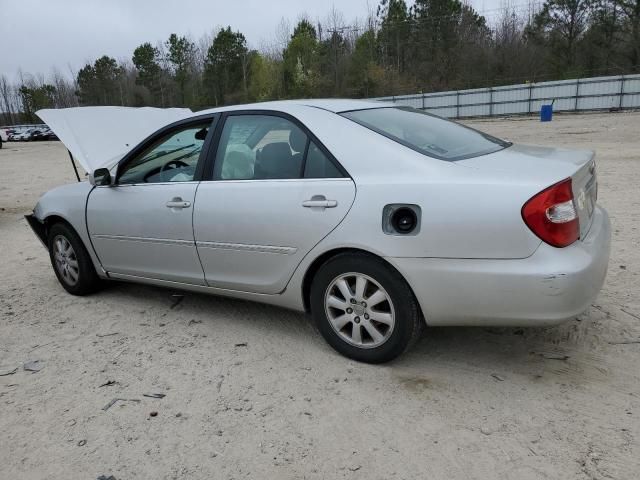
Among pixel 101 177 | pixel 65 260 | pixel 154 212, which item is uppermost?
pixel 101 177

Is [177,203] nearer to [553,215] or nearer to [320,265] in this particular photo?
[320,265]

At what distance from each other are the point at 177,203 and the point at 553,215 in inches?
95.1

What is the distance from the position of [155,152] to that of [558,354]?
318 cm

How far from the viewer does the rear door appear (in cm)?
310

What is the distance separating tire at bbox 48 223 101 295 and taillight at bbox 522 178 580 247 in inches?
142

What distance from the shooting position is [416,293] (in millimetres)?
2871

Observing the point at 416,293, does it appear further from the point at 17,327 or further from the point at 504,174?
the point at 17,327

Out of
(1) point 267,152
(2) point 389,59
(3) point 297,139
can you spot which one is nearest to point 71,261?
(1) point 267,152

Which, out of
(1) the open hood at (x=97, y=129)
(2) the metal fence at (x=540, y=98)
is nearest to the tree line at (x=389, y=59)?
(2) the metal fence at (x=540, y=98)

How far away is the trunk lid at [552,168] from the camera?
2.70 meters

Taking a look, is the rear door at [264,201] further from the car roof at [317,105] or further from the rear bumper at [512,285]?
the rear bumper at [512,285]

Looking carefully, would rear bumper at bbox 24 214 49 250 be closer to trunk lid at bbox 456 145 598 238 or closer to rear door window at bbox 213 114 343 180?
rear door window at bbox 213 114 343 180

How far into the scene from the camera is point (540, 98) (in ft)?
106

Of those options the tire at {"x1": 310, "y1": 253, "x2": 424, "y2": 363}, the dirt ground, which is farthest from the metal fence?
the tire at {"x1": 310, "y1": 253, "x2": 424, "y2": 363}
